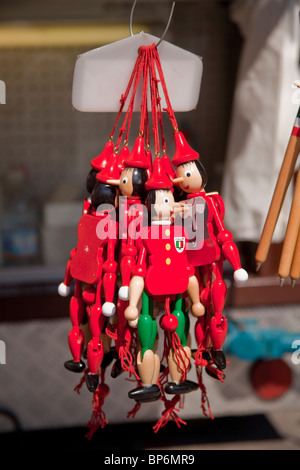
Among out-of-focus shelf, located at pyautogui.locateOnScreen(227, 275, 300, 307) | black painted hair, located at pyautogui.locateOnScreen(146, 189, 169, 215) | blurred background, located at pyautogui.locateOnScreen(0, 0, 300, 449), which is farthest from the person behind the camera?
out-of-focus shelf, located at pyautogui.locateOnScreen(227, 275, 300, 307)

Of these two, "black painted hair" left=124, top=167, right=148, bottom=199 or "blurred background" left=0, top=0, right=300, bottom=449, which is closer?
"black painted hair" left=124, top=167, right=148, bottom=199

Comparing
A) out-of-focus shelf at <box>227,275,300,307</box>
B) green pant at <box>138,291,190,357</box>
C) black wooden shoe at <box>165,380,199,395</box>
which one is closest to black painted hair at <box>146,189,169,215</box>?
green pant at <box>138,291,190,357</box>

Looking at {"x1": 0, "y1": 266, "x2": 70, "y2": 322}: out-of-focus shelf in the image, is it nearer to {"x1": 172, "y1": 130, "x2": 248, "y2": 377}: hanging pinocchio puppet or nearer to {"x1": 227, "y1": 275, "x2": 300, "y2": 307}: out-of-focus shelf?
{"x1": 227, "y1": 275, "x2": 300, "y2": 307}: out-of-focus shelf

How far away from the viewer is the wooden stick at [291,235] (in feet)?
2.29

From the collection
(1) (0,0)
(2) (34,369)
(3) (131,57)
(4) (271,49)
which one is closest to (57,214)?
(2) (34,369)

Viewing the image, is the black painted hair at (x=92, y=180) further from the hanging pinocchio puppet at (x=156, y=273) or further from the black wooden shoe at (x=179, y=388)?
the black wooden shoe at (x=179, y=388)

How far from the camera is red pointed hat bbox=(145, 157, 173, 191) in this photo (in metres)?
0.63

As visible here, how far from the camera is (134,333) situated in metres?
0.69

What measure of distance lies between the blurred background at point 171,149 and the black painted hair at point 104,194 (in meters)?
0.78

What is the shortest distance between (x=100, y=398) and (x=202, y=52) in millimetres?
1221

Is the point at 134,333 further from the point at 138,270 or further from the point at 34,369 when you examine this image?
the point at 34,369

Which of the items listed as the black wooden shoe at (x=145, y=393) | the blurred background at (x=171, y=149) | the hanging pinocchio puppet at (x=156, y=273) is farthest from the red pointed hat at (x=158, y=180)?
the blurred background at (x=171, y=149)

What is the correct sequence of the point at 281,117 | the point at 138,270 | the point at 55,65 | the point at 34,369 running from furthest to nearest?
the point at 55,65, the point at 34,369, the point at 281,117, the point at 138,270

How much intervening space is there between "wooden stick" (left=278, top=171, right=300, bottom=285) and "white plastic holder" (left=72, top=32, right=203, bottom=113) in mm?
209
